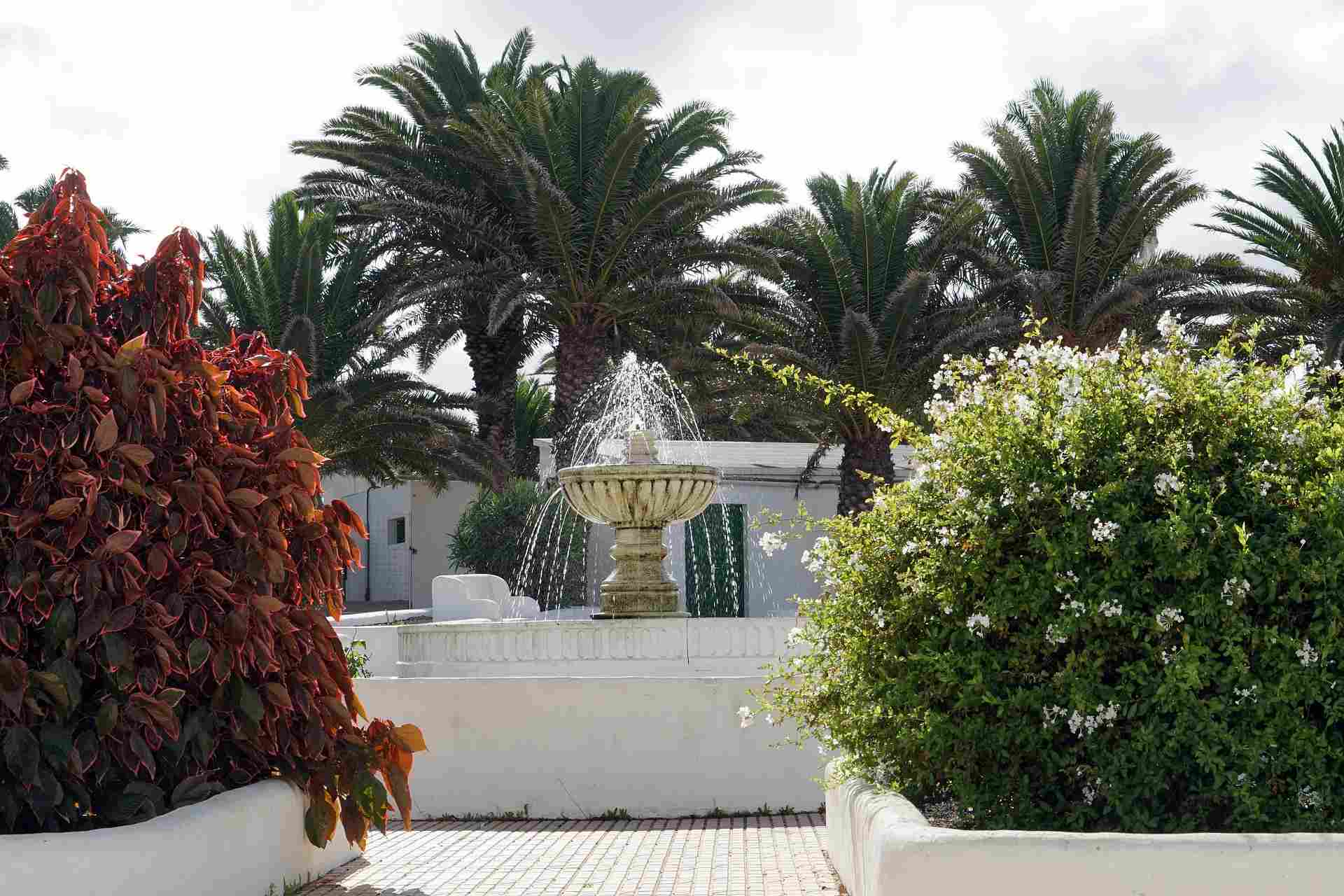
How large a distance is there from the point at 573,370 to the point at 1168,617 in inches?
769

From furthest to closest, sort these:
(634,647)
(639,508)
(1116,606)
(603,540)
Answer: (603,540) → (639,508) → (634,647) → (1116,606)

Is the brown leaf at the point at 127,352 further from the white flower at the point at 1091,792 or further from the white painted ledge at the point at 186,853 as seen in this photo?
the white flower at the point at 1091,792

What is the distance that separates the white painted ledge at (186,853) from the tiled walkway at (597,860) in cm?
36

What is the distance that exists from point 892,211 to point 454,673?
48.8 feet

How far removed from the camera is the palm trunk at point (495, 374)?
27.1 metres

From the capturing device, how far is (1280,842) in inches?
149

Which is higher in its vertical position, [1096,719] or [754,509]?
[754,509]

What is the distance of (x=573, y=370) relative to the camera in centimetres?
2347

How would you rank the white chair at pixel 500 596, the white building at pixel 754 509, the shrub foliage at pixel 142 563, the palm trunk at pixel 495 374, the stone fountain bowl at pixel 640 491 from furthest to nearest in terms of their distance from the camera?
the palm trunk at pixel 495 374 < the white building at pixel 754 509 < the white chair at pixel 500 596 < the stone fountain bowl at pixel 640 491 < the shrub foliage at pixel 142 563

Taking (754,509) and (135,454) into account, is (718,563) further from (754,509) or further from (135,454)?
(135,454)

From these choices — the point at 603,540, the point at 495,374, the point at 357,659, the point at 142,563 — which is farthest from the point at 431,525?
the point at 142,563

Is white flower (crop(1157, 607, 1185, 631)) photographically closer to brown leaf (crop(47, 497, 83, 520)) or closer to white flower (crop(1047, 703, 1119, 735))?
white flower (crop(1047, 703, 1119, 735))

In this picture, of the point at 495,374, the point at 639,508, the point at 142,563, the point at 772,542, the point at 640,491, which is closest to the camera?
the point at 142,563

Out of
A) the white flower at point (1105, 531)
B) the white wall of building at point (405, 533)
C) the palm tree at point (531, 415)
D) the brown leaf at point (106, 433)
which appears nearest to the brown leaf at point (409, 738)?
the brown leaf at point (106, 433)
